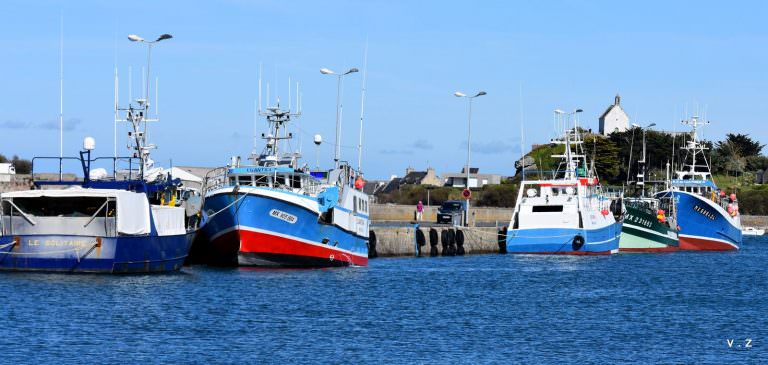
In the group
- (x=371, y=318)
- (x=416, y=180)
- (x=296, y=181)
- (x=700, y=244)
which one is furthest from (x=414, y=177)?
(x=371, y=318)

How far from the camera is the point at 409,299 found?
142ft

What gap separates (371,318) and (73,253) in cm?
1079

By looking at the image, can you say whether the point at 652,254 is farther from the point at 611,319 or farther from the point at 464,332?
the point at 464,332

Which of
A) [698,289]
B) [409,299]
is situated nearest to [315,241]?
[409,299]

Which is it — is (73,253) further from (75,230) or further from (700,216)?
(700,216)

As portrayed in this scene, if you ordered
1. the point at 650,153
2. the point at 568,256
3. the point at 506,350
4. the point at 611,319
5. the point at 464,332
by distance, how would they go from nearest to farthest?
the point at 506,350 < the point at 464,332 < the point at 611,319 < the point at 568,256 < the point at 650,153

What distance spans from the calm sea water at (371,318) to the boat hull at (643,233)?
28.4m

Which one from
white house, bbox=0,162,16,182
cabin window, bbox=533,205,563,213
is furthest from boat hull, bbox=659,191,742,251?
white house, bbox=0,162,16,182

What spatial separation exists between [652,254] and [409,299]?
41409 millimetres

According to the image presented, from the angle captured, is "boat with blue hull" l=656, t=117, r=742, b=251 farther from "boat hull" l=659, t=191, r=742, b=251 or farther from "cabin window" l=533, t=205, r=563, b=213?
"cabin window" l=533, t=205, r=563, b=213

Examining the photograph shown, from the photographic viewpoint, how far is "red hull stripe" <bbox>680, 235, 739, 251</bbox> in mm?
88812

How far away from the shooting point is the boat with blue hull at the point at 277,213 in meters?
49.3

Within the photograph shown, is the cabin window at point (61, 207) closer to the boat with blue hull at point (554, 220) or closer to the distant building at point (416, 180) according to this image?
the boat with blue hull at point (554, 220)

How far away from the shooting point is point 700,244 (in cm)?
8900
